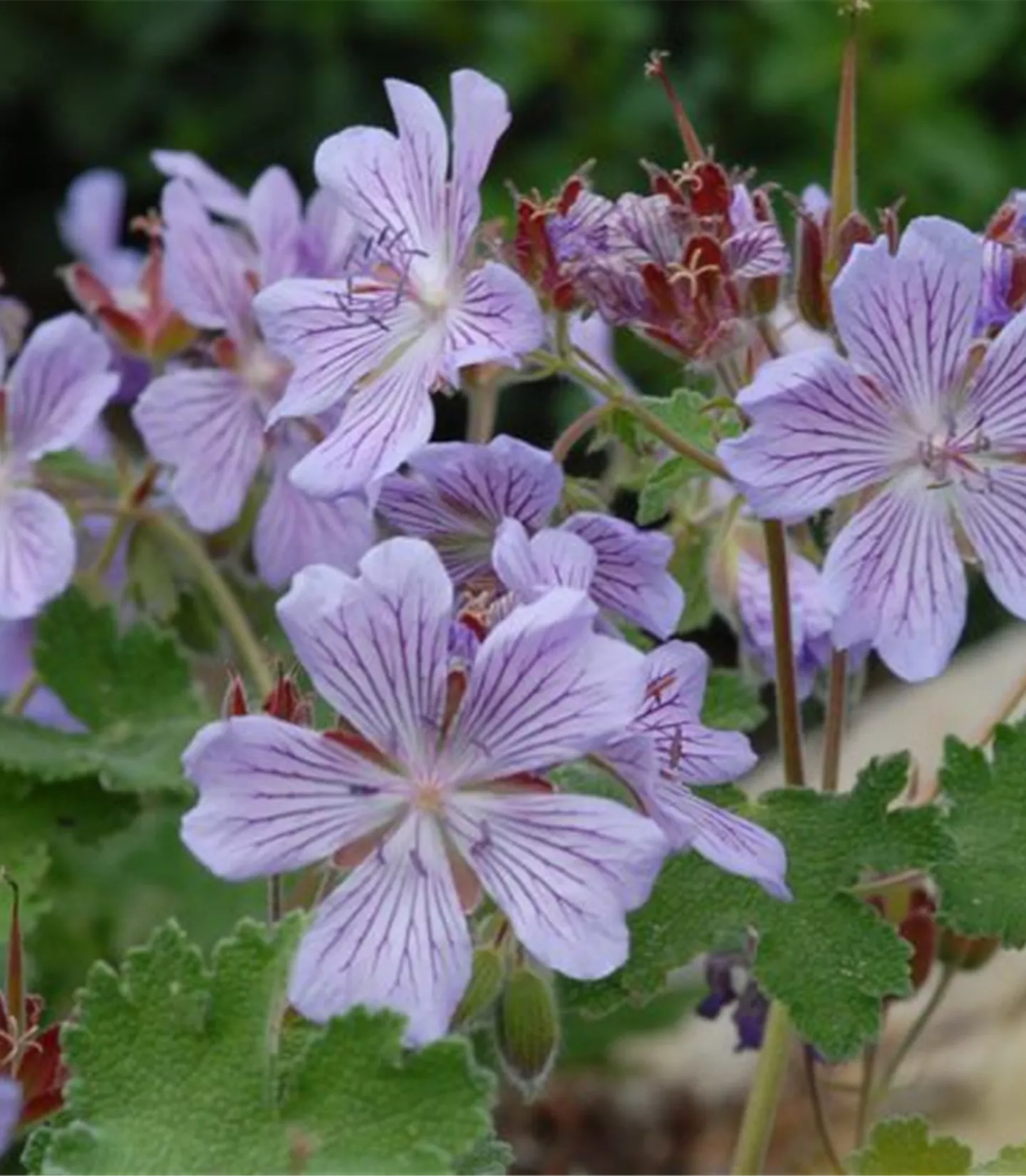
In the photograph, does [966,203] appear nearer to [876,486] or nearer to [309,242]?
[309,242]

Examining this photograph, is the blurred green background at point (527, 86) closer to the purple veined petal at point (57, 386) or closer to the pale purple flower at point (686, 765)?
the purple veined petal at point (57, 386)

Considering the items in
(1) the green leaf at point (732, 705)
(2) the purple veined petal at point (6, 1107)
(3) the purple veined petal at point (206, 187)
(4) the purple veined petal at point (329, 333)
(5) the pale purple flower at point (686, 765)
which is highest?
(3) the purple veined petal at point (206, 187)

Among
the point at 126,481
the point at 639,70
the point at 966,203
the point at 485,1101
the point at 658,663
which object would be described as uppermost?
the point at 639,70

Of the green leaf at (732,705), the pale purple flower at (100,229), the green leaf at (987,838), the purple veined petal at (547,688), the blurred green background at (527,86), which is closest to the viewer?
the purple veined petal at (547,688)

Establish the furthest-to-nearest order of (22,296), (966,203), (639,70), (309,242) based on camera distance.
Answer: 1. (22,296)
2. (639,70)
3. (966,203)
4. (309,242)

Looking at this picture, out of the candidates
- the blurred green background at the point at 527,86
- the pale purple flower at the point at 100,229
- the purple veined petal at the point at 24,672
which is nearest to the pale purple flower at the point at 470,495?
the purple veined petal at the point at 24,672

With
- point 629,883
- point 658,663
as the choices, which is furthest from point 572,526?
point 629,883
